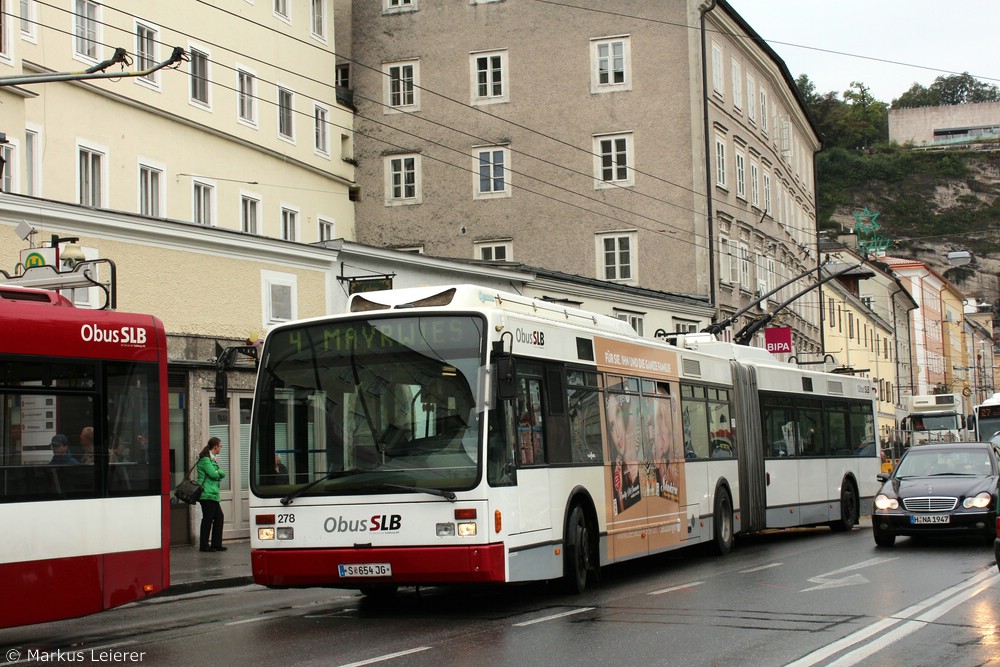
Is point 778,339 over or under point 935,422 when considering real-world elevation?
over

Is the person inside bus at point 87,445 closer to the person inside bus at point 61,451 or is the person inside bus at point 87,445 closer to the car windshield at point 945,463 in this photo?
the person inside bus at point 61,451

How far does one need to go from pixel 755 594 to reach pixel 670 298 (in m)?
27.7

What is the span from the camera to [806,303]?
61812 mm

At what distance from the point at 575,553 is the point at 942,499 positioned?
7.78 m

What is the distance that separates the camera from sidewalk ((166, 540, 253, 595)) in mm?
17078

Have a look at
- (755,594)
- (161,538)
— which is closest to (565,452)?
(755,594)

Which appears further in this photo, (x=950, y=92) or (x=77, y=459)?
(x=950, y=92)

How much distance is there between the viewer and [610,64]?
149 ft

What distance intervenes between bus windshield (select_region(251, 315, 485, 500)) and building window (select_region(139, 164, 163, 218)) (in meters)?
20.2

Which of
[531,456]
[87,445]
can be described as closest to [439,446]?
[531,456]

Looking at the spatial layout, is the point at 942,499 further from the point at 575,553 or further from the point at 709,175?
the point at 709,175

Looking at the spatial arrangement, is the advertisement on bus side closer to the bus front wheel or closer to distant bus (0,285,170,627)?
the bus front wheel

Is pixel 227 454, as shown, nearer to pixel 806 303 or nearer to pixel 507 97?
pixel 507 97

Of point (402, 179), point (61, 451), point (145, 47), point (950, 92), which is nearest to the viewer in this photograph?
point (61, 451)
